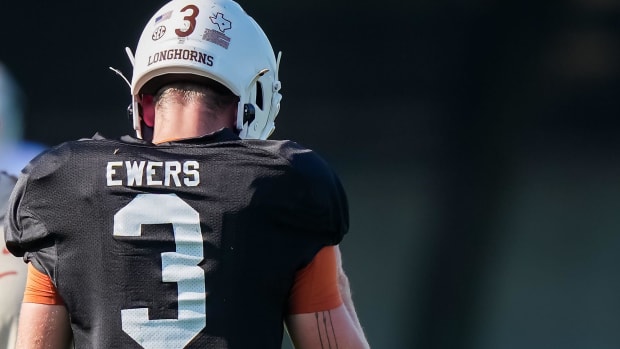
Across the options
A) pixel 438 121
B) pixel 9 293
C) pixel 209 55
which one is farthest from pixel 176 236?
pixel 438 121

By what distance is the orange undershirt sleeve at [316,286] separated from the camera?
64.0 inches

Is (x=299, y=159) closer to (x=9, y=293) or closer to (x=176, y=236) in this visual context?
(x=176, y=236)

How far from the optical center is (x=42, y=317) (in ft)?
5.40

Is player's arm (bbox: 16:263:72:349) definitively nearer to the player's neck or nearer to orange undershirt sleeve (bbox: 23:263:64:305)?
orange undershirt sleeve (bbox: 23:263:64:305)

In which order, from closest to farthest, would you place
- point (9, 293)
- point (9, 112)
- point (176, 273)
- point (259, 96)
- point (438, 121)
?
point (176, 273) < point (259, 96) < point (9, 293) < point (9, 112) < point (438, 121)

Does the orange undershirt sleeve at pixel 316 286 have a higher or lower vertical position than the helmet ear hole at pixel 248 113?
lower

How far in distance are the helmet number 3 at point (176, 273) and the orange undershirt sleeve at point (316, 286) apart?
0.45ft

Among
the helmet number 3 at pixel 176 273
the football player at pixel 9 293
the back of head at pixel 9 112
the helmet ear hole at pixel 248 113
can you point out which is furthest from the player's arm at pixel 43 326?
the back of head at pixel 9 112

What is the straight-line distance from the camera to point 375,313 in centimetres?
370

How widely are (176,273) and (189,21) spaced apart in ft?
1.36

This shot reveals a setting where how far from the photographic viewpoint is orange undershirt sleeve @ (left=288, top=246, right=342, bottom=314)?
5.33 ft

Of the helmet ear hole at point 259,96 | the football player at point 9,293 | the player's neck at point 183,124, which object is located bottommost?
the football player at point 9,293

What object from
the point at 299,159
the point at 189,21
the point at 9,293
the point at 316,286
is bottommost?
the point at 9,293

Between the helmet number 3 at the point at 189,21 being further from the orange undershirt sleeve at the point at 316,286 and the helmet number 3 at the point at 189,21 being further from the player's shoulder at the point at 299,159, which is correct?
the orange undershirt sleeve at the point at 316,286
